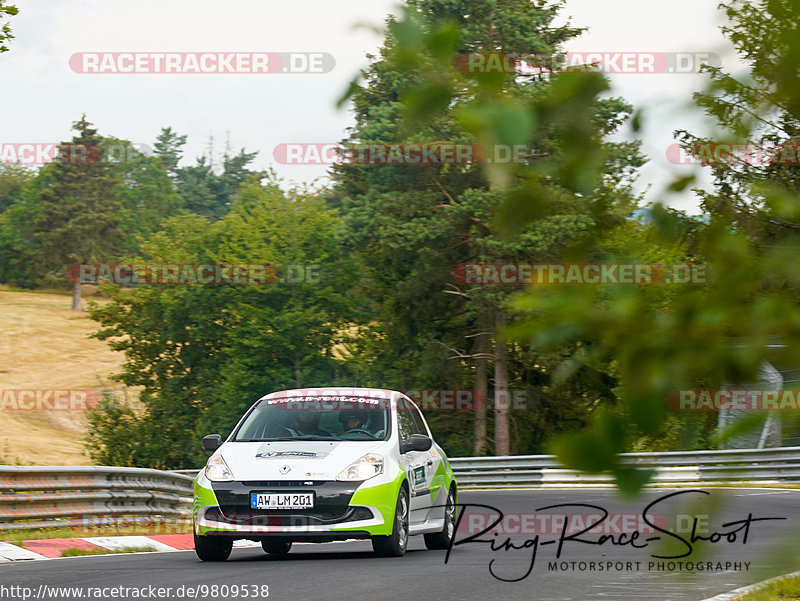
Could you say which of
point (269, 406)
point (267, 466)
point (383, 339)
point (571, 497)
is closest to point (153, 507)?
point (269, 406)

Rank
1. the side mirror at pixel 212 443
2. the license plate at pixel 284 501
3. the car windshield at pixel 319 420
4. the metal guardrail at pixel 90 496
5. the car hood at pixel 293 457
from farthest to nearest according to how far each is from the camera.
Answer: the metal guardrail at pixel 90 496
the car windshield at pixel 319 420
the side mirror at pixel 212 443
the car hood at pixel 293 457
the license plate at pixel 284 501

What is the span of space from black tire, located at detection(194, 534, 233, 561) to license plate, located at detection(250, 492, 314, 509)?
1.78ft

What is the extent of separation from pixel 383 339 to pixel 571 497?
27.5 m

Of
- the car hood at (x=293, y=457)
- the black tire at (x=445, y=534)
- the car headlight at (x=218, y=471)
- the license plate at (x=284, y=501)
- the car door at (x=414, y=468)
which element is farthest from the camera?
the black tire at (x=445, y=534)

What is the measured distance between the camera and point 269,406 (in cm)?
1190

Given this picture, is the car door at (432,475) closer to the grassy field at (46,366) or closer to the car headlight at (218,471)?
the car headlight at (218,471)

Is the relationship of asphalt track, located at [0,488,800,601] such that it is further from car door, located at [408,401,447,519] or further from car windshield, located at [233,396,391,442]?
car windshield, located at [233,396,391,442]

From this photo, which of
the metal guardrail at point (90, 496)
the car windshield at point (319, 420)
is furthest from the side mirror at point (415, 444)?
the metal guardrail at point (90, 496)

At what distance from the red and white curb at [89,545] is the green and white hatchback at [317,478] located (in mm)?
1628

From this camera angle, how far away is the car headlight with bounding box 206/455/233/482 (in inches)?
418

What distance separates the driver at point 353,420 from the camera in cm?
1147

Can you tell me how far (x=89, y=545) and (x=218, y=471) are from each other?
8.79 feet

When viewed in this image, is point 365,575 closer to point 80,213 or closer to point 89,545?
point 89,545

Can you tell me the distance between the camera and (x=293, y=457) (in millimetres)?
10680
